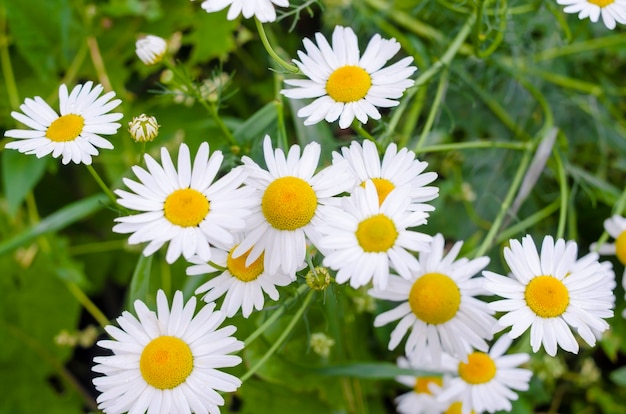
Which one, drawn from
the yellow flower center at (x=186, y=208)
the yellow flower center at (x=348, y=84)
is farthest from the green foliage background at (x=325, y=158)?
the yellow flower center at (x=186, y=208)

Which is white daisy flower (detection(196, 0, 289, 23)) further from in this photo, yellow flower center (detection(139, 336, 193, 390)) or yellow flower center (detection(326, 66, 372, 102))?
yellow flower center (detection(139, 336, 193, 390))

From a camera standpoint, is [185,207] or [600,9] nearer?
[185,207]

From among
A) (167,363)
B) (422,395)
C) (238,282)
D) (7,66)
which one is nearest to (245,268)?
(238,282)

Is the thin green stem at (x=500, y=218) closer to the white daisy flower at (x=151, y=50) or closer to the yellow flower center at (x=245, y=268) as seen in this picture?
the yellow flower center at (x=245, y=268)

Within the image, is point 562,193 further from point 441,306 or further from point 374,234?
point 374,234

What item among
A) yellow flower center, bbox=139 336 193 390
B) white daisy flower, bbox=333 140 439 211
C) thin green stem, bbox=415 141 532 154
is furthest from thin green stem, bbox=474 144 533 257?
yellow flower center, bbox=139 336 193 390

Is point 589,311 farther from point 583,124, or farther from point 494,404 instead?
point 583,124

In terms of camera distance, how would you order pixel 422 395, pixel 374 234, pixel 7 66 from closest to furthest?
pixel 374 234, pixel 422 395, pixel 7 66
